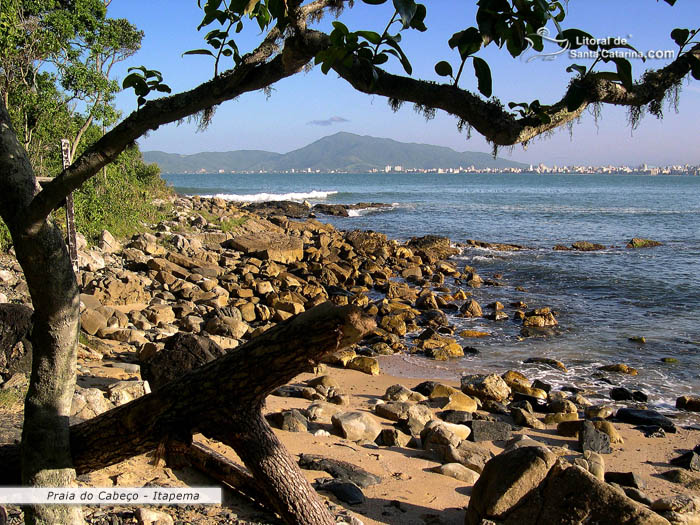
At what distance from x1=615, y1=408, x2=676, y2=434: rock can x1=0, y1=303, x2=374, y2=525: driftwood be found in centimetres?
573

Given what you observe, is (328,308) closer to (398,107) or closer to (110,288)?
(398,107)

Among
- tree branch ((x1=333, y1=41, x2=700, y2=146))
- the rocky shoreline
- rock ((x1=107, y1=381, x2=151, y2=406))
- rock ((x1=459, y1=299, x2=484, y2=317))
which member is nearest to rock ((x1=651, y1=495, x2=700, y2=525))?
the rocky shoreline

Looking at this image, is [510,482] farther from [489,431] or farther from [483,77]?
[483,77]

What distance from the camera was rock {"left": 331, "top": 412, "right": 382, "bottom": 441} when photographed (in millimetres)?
5912

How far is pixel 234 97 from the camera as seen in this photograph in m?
2.58

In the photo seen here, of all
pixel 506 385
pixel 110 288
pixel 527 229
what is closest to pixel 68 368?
pixel 506 385

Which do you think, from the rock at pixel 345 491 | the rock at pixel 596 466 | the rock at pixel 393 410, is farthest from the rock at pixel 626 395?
the rock at pixel 345 491

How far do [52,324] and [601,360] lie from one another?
9.42 meters

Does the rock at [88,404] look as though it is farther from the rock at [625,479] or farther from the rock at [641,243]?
the rock at [641,243]

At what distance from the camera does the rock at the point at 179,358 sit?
588cm

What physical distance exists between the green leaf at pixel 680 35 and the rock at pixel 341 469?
12.8ft

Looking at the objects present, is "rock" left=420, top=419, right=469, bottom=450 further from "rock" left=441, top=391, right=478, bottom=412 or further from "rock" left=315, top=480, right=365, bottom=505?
"rock" left=315, top=480, right=365, bottom=505

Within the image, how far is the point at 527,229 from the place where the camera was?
30.2 m

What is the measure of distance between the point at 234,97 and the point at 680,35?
5.88ft
